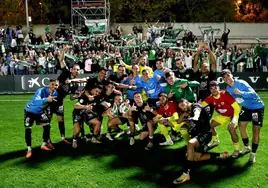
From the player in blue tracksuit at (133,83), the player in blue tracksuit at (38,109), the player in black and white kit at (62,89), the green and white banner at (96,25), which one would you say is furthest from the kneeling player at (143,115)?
the green and white banner at (96,25)

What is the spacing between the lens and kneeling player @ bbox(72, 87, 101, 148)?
8.93m

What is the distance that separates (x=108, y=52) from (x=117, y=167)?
17.3 m

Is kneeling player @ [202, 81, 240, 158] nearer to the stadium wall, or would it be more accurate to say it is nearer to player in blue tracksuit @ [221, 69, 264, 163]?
player in blue tracksuit @ [221, 69, 264, 163]

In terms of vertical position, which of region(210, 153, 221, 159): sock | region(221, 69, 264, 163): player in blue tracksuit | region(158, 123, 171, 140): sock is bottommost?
region(210, 153, 221, 159): sock

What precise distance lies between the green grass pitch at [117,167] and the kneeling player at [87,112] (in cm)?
50

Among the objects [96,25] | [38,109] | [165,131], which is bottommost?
[165,131]

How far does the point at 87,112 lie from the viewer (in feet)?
30.0

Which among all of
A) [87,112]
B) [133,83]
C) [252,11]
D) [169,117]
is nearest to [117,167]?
[169,117]

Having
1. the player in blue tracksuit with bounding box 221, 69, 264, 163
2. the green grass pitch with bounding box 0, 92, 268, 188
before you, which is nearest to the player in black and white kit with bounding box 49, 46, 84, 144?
the green grass pitch with bounding box 0, 92, 268, 188

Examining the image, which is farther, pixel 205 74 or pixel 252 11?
pixel 252 11

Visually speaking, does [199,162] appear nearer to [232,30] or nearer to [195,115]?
[195,115]

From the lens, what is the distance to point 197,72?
Answer: 31.9 feet

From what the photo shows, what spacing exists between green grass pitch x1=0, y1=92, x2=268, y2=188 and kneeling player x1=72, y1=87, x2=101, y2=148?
0.50 m

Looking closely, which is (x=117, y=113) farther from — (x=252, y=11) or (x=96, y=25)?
(x=252, y=11)
